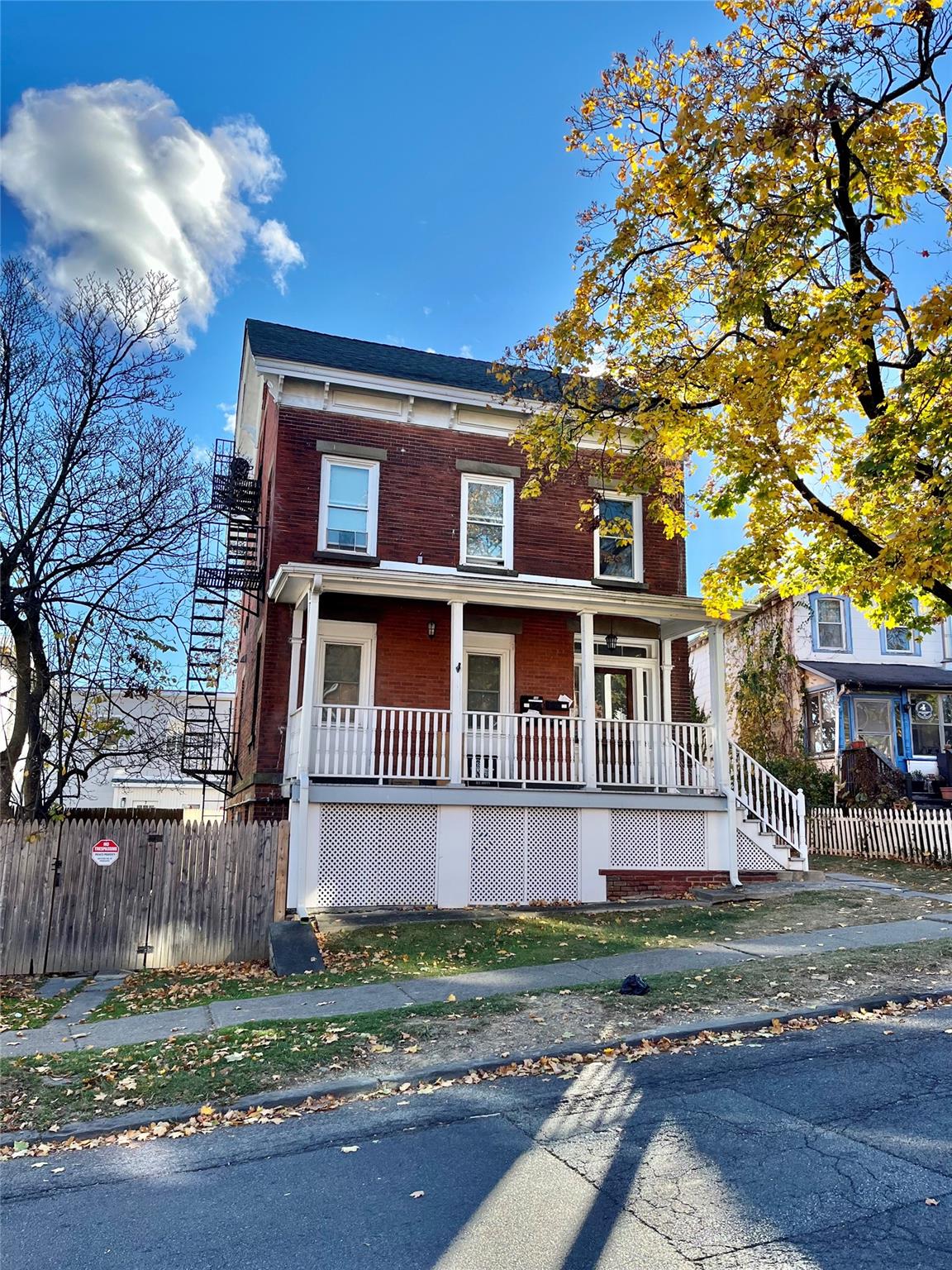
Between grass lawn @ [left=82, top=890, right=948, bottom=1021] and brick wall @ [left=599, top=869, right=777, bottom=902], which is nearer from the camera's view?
grass lawn @ [left=82, top=890, right=948, bottom=1021]

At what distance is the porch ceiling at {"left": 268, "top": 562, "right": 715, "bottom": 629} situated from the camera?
522 inches

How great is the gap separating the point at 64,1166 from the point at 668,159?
37.4ft

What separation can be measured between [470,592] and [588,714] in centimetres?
281

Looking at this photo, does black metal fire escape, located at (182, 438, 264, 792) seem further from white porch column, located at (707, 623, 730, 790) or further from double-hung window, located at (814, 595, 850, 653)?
double-hung window, located at (814, 595, 850, 653)

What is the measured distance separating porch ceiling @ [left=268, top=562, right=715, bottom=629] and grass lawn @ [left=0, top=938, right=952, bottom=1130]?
6873mm

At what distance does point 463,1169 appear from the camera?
173 inches

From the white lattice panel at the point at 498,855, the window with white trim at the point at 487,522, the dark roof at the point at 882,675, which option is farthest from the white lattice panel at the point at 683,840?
the dark roof at the point at 882,675

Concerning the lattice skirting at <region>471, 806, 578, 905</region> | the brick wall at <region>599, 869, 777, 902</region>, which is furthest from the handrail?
the lattice skirting at <region>471, 806, 578, 905</region>

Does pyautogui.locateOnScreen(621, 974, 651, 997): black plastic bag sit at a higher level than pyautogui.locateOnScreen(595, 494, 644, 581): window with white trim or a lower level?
lower

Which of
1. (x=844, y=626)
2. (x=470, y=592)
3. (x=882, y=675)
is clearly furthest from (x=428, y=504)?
(x=844, y=626)

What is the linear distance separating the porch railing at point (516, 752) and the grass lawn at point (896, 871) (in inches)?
233

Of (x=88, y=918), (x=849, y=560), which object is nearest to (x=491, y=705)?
(x=849, y=560)

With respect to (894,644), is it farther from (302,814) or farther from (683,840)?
(302,814)

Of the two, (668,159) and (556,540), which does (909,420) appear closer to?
(668,159)
